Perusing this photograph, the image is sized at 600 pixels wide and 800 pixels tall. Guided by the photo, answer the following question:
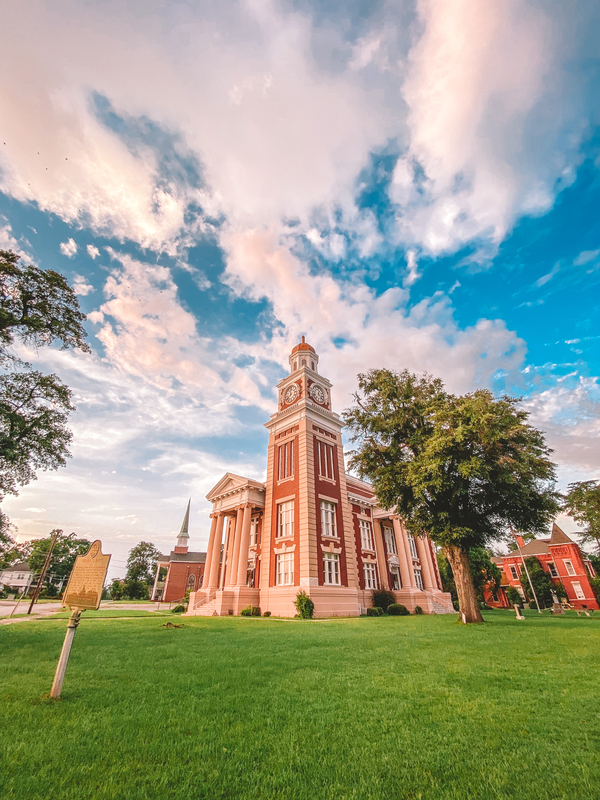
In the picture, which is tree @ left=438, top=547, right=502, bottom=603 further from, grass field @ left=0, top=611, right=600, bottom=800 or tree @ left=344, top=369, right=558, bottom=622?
grass field @ left=0, top=611, right=600, bottom=800

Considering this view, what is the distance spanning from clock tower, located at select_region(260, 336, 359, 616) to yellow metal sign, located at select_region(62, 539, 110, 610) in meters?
24.0

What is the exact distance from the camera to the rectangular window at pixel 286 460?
Result: 3338 cm

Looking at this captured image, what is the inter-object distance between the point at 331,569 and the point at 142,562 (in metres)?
71.6

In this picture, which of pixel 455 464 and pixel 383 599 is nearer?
pixel 455 464

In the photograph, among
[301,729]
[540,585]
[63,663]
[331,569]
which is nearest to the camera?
[301,729]

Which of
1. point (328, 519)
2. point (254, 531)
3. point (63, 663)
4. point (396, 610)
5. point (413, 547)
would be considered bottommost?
point (63, 663)

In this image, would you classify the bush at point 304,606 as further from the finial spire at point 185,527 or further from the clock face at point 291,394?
the finial spire at point 185,527

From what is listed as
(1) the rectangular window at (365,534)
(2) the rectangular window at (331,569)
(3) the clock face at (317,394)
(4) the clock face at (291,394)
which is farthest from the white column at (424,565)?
(4) the clock face at (291,394)

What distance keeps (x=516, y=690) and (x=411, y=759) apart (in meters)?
3.90

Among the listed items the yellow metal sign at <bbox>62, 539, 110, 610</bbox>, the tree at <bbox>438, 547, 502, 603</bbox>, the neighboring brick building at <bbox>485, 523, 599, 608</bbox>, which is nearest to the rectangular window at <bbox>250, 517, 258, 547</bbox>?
the tree at <bbox>438, 547, 502, 603</bbox>

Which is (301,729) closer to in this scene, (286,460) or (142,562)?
(286,460)

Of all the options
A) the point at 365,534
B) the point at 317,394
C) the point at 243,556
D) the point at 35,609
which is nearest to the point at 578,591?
the point at 365,534

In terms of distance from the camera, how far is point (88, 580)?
642cm

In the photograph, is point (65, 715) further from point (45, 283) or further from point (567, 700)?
point (45, 283)
